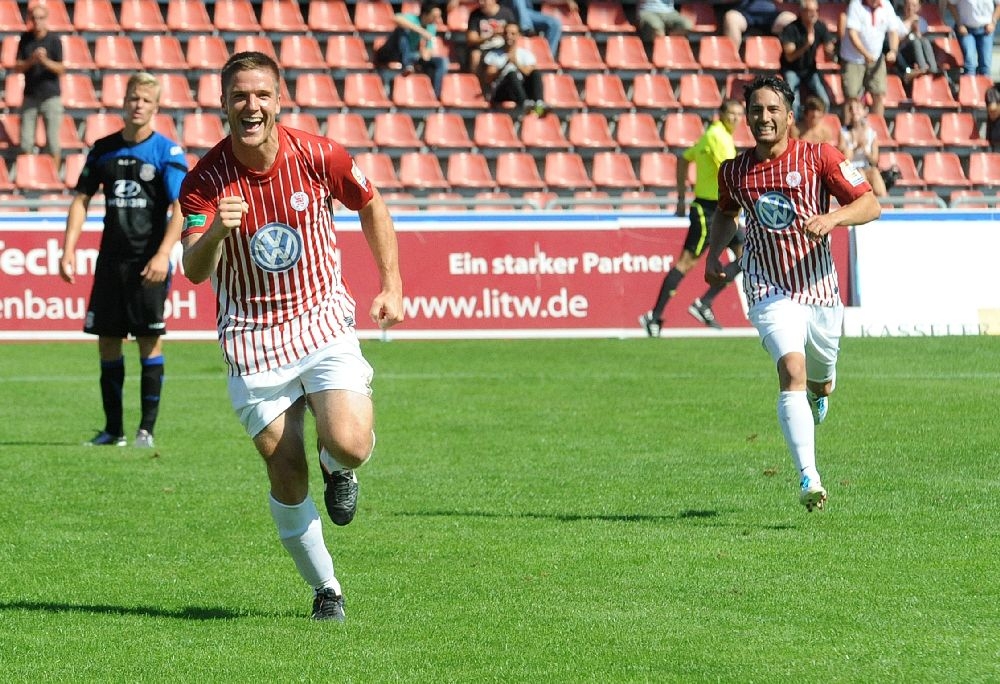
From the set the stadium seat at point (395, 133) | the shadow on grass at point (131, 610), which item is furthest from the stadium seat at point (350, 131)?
the shadow on grass at point (131, 610)

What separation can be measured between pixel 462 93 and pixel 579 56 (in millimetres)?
2167

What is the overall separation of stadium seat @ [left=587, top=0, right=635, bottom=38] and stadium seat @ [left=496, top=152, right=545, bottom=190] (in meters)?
3.55

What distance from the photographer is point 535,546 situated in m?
7.53

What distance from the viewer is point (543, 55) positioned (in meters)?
A: 24.5

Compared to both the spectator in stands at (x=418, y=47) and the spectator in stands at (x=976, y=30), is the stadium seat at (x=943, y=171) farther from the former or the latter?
the spectator in stands at (x=418, y=47)

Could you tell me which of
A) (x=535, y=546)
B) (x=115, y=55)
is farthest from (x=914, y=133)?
(x=535, y=546)

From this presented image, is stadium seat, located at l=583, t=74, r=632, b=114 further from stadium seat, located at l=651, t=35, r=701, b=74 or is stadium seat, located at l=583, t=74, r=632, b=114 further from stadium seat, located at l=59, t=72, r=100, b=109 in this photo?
stadium seat, located at l=59, t=72, r=100, b=109

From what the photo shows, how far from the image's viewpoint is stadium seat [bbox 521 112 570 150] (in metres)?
23.3

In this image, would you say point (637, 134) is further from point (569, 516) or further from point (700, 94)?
point (569, 516)

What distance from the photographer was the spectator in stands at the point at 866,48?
24.1m

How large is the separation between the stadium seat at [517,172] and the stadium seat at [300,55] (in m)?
3.14

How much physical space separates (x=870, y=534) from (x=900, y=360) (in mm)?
8842

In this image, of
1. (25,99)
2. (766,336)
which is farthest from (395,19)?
(766,336)

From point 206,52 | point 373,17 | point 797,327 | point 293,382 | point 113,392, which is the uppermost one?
point 373,17
